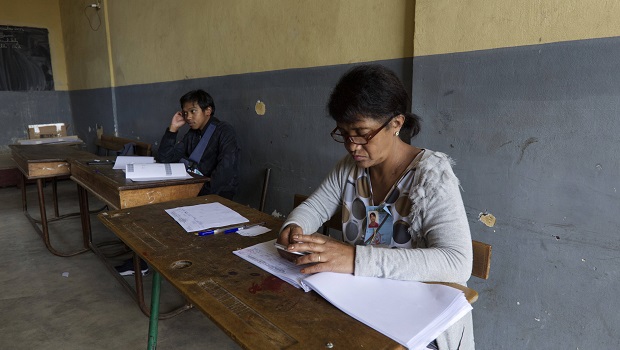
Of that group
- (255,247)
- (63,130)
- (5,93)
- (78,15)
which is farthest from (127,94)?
(255,247)

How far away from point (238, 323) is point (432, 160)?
0.69m

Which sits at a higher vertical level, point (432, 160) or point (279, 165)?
point (432, 160)

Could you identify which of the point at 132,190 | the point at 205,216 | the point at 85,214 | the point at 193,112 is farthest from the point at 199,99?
the point at 205,216

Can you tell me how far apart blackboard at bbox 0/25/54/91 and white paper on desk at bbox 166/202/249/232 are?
6.69m

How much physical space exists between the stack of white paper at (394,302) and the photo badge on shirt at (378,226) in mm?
274

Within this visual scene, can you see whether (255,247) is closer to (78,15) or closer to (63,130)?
(63,130)

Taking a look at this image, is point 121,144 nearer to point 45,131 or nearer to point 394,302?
point 45,131

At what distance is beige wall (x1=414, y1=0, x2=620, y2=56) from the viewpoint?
1.27 m

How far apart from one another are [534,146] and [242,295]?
46.6 inches

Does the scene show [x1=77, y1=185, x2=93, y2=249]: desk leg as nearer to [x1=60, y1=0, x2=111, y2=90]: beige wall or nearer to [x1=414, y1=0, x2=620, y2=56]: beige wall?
[x1=414, y1=0, x2=620, y2=56]: beige wall

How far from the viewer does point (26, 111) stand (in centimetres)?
670

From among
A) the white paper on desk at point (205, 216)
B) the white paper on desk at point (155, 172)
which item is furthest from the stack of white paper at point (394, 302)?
the white paper on desk at point (155, 172)

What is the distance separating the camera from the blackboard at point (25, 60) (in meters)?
6.38

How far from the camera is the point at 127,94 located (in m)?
5.02
